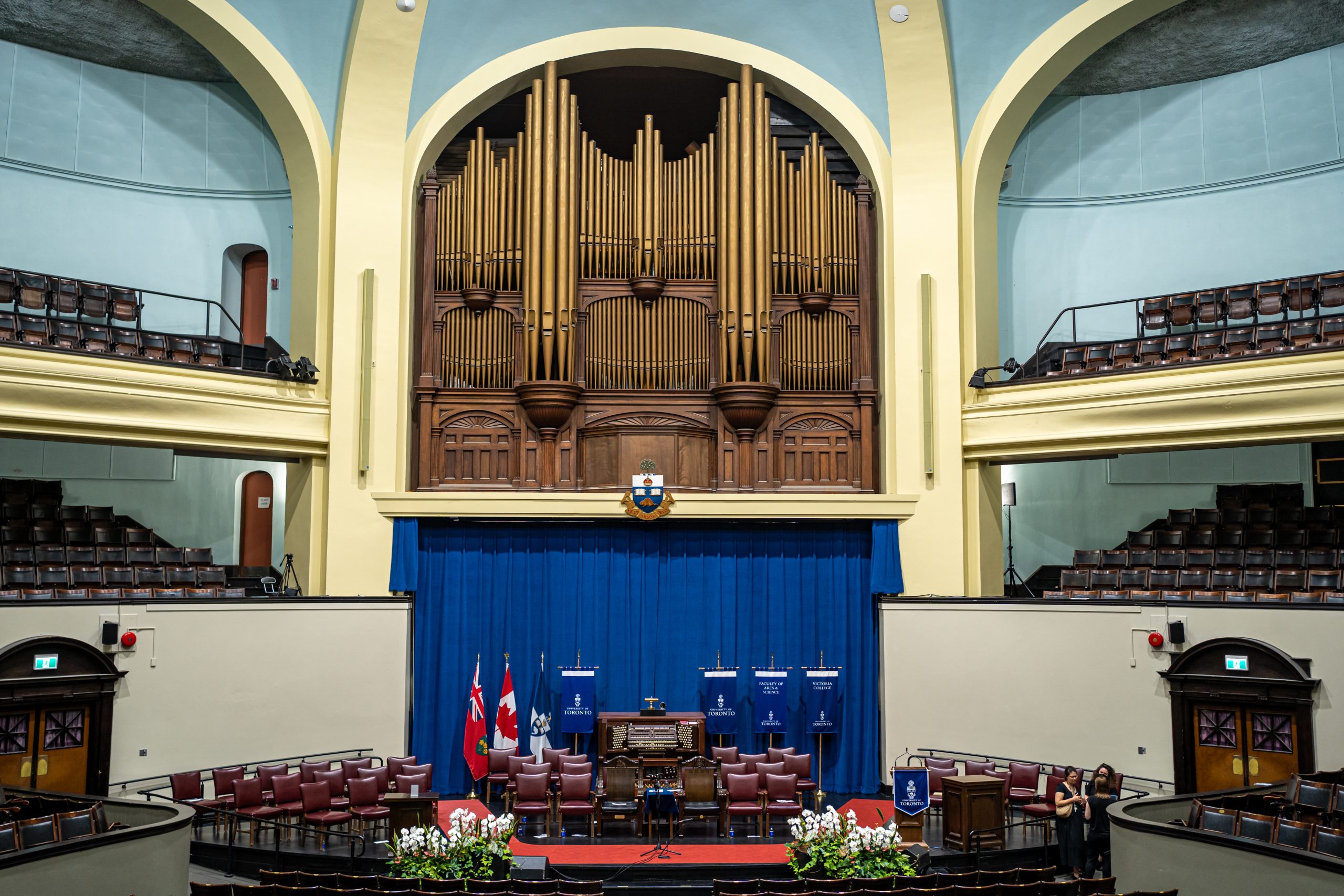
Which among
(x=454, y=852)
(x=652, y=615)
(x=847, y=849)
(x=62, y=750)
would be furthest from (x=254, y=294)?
(x=847, y=849)

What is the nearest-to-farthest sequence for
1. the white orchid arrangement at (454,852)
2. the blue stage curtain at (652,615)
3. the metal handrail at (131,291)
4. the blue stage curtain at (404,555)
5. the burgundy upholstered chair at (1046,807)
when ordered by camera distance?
the white orchid arrangement at (454,852) → the burgundy upholstered chair at (1046,807) → the metal handrail at (131,291) → the blue stage curtain at (404,555) → the blue stage curtain at (652,615)

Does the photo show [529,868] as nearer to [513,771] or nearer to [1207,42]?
[513,771]

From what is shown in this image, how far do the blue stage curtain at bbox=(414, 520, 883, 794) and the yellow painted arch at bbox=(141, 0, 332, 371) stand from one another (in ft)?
10.9

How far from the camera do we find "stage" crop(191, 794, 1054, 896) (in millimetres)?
11539

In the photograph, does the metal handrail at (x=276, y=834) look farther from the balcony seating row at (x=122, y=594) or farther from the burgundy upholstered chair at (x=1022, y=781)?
the burgundy upholstered chair at (x=1022, y=781)

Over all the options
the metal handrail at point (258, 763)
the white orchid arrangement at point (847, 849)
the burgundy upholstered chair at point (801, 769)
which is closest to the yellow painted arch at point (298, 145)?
the metal handrail at point (258, 763)

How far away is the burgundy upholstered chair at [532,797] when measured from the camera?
13.2m

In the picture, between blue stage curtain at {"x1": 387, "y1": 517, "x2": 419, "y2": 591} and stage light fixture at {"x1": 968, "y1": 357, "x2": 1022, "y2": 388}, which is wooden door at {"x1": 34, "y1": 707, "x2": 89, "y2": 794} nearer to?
blue stage curtain at {"x1": 387, "y1": 517, "x2": 419, "y2": 591}

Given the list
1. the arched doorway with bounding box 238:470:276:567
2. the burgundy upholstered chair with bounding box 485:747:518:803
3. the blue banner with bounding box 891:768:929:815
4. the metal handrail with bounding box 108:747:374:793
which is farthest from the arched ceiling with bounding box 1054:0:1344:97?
the metal handrail with bounding box 108:747:374:793

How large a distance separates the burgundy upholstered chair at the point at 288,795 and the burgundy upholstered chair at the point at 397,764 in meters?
1.08

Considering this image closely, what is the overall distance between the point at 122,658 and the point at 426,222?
7.05 m

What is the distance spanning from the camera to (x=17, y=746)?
41.3 feet

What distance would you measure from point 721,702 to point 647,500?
2.90 metres

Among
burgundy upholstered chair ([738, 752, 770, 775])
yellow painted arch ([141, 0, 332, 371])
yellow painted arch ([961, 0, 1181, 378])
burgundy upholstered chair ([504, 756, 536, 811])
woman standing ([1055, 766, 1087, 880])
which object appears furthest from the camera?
yellow painted arch ([961, 0, 1181, 378])
